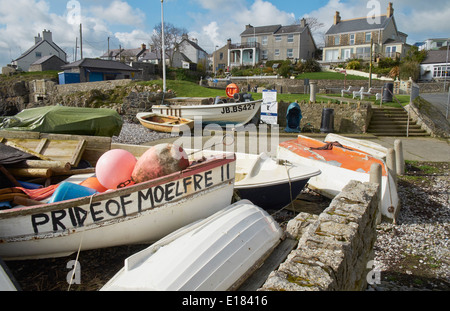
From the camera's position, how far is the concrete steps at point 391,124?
15.0 m

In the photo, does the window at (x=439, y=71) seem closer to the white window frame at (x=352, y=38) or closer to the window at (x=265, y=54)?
the white window frame at (x=352, y=38)

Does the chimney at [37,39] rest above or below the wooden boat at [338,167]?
above

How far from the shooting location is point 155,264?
120 inches

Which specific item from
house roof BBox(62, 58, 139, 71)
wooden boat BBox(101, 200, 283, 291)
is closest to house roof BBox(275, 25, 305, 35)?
house roof BBox(62, 58, 139, 71)

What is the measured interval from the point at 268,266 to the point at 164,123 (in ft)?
38.9

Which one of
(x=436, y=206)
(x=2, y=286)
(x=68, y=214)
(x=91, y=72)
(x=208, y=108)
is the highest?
(x=91, y=72)

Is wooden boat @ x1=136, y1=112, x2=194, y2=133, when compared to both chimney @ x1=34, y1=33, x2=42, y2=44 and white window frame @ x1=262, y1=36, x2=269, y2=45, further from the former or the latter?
chimney @ x1=34, y1=33, x2=42, y2=44

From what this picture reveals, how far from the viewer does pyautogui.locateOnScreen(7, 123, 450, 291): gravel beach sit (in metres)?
3.92

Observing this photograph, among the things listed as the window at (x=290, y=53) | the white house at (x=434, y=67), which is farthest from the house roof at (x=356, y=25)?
the white house at (x=434, y=67)

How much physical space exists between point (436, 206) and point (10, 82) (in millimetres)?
45572

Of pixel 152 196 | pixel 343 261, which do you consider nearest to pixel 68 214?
pixel 152 196

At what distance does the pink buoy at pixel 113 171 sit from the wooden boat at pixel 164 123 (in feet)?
30.9

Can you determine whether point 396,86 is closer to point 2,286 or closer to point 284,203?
point 284,203

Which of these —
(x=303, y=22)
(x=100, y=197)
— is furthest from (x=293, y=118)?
(x=303, y=22)
